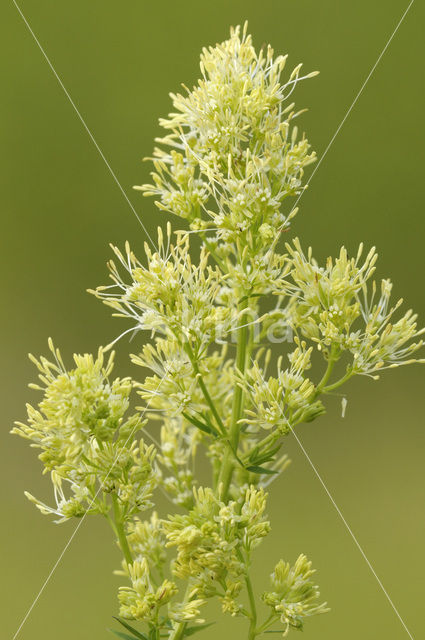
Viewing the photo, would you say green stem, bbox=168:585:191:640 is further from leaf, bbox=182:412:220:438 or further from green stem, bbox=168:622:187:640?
leaf, bbox=182:412:220:438

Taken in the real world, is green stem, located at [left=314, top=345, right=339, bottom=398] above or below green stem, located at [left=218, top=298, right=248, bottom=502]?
above

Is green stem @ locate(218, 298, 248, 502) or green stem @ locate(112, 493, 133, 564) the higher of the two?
green stem @ locate(218, 298, 248, 502)

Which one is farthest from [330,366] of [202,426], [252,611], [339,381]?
[252,611]

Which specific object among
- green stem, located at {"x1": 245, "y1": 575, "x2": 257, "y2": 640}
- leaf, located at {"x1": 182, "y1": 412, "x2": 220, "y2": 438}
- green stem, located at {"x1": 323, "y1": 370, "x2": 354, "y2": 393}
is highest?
green stem, located at {"x1": 323, "y1": 370, "x2": 354, "y2": 393}

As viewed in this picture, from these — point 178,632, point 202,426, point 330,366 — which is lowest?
point 178,632

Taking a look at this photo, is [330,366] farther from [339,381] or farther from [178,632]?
[178,632]

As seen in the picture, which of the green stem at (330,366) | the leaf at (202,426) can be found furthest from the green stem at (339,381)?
the leaf at (202,426)

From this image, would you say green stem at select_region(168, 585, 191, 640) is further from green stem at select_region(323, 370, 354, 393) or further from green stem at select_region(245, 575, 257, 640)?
green stem at select_region(323, 370, 354, 393)

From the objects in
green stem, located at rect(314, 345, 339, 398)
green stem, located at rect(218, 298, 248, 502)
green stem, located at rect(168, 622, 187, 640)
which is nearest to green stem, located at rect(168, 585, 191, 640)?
green stem, located at rect(168, 622, 187, 640)

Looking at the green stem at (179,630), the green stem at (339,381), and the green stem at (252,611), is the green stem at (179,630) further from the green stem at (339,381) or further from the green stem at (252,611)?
the green stem at (339,381)

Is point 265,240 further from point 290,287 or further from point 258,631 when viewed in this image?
point 258,631

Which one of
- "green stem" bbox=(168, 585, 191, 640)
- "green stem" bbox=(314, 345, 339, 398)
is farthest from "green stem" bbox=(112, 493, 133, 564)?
"green stem" bbox=(314, 345, 339, 398)
